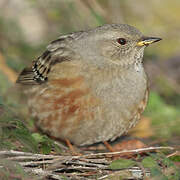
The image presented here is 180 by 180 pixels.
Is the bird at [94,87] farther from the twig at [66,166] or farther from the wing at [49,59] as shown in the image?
the twig at [66,166]

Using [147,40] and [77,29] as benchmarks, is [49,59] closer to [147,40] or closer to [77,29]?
[147,40]

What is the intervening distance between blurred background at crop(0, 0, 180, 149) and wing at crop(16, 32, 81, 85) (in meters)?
0.47

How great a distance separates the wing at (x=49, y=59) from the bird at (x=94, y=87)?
0.02 metres

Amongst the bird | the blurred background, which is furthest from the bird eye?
the blurred background

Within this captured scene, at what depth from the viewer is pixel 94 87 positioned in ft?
15.2

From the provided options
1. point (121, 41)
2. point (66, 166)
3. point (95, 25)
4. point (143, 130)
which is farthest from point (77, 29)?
point (66, 166)

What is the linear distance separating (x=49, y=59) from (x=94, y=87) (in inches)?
37.6

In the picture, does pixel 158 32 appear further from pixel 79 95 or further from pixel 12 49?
pixel 79 95

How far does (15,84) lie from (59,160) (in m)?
2.49

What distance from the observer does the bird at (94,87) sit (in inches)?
183

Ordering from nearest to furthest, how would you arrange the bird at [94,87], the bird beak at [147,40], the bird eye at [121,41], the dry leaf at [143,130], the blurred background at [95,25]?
the bird at [94,87], the bird beak at [147,40], the bird eye at [121,41], the dry leaf at [143,130], the blurred background at [95,25]

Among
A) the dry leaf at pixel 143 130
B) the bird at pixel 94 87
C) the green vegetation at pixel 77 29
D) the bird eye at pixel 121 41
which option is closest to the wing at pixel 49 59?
the bird at pixel 94 87

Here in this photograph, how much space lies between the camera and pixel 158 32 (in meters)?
8.00

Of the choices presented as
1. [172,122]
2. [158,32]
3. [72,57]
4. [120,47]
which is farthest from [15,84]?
[158,32]
